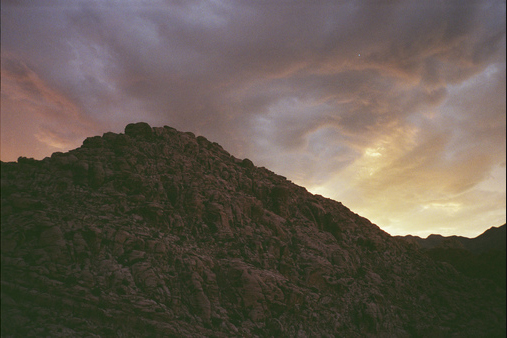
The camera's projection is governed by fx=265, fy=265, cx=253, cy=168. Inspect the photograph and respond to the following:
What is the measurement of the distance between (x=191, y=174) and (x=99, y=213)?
11.5 meters

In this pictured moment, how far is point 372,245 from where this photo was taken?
120ft

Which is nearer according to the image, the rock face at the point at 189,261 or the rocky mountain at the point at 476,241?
the rocky mountain at the point at 476,241

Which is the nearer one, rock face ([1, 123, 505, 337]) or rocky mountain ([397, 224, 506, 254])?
rocky mountain ([397, 224, 506, 254])

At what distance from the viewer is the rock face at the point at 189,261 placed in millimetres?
19031

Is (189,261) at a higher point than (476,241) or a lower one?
lower

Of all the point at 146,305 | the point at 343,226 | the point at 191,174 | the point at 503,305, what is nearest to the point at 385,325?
the point at 343,226

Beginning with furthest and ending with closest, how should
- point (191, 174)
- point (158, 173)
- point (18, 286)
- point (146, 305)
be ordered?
point (191, 174)
point (158, 173)
point (146, 305)
point (18, 286)

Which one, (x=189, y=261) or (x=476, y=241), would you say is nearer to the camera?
(x=189, y=261)

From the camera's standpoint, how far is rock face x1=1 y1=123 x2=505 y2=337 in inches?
749

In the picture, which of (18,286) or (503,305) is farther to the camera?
(18,286)

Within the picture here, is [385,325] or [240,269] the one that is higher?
[240,269]

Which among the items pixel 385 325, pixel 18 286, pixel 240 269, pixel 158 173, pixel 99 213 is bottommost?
pixel 385 325

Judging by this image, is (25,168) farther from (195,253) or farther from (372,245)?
(372,245)

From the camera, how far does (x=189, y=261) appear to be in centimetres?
2395
